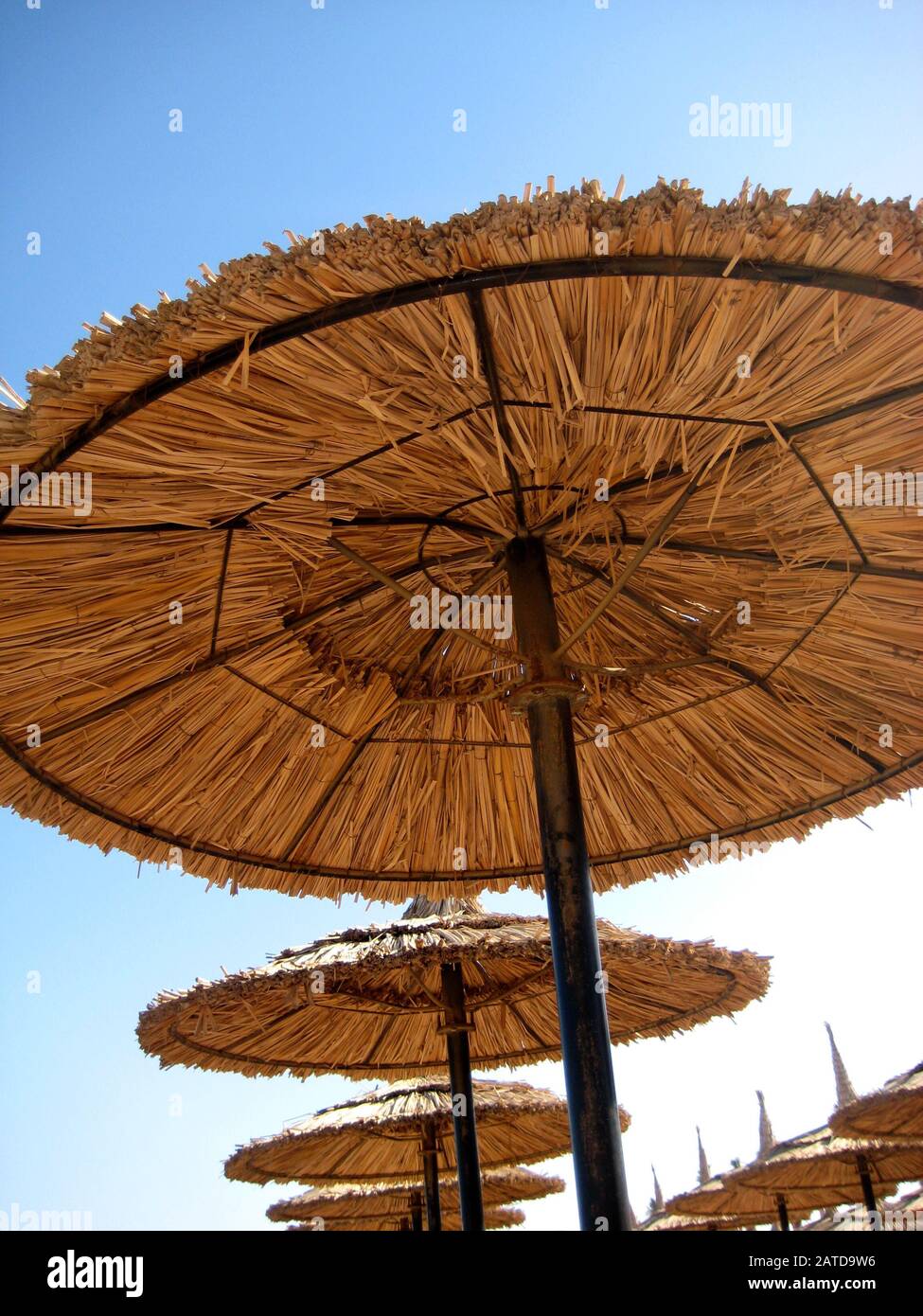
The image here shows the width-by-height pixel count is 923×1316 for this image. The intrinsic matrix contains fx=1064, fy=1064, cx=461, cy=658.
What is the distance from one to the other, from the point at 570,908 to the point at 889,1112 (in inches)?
291

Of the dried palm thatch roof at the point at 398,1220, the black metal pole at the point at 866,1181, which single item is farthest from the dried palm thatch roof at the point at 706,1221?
the black metal pole at the point at 866,1181

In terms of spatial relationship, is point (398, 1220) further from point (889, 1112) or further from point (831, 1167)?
point (889, 1112)

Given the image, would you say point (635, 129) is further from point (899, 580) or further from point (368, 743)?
point (368, 743)

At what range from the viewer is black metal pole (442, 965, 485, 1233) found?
5.22 metres

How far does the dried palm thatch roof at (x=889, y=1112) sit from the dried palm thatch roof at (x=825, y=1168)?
0.27 m

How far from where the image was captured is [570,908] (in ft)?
9.11

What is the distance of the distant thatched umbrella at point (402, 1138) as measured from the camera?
25.4ft

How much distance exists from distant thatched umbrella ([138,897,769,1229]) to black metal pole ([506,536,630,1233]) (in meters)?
2.23

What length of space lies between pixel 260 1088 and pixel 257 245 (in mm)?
6290

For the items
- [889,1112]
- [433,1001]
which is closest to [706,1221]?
[889,1112]

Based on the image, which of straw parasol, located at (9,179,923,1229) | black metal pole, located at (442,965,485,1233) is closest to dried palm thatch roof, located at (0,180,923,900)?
straw parasol, located at (9,179,923,1229)

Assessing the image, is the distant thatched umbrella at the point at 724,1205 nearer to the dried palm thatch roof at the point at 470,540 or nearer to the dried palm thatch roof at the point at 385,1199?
the dried palm thatch roof at the point at 385,1199
